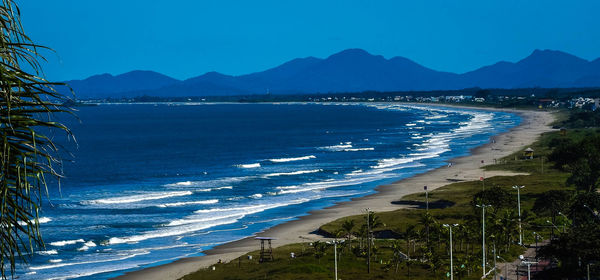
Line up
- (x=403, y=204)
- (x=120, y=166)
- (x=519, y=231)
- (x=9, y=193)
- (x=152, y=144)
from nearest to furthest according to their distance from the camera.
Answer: (x=9, y=193) → (x=519, y=231) → (x=403, y=204) → (x=120, y=166) → (x=152, y=144)

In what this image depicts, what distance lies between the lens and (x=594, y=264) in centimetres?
4278

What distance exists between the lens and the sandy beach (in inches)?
2253

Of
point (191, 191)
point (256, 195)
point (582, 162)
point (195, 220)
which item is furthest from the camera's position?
point (191, 191)

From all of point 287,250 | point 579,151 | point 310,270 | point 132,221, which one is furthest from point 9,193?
point 579,151

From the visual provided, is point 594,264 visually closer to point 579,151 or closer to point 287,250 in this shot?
point 287,250

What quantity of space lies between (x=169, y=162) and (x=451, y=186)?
68.7 meters

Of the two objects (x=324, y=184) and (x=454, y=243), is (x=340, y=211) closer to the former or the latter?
(x=454, y=243)

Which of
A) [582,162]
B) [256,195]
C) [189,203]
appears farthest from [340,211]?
[582,162]

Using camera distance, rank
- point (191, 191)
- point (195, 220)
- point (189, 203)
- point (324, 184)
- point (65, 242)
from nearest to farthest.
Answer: point (65, 242), point (195, 220), point (189, 203), point (191, 191), point (324, 184)

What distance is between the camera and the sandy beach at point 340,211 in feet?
188

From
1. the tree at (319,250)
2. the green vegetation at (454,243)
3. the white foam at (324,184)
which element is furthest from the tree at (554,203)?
the white foam at (324,184)

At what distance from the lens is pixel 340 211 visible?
81375mm

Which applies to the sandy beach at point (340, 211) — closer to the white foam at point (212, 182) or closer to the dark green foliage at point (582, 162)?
the dark green foliage at point (582, 162)

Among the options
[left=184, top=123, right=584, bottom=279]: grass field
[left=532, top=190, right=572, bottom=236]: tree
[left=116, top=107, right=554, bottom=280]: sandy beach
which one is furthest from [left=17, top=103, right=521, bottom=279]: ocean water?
[left=532, top=190, right=572, bottom=236]: tree
